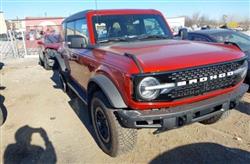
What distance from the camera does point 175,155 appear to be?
349 cm

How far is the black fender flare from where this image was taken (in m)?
2.91

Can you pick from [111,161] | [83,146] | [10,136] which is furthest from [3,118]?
[111,161]

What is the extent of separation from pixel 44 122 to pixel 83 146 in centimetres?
145

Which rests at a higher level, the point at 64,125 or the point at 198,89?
the point at 198,89

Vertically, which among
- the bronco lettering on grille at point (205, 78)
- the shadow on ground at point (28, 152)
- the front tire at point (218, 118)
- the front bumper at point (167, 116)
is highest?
the bronco lettering on grille at point (205, 78)

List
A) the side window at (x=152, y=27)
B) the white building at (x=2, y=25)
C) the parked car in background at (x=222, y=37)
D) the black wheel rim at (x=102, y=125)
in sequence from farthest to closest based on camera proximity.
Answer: the white building at (x=2, y=25), the parked car in background at (x=222, y=37), the side window at (x=152, y=27), the black wheel rim at (x=102, y=125)

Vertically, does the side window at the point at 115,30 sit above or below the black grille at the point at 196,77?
above

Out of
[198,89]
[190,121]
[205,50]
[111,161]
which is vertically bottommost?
[111,161]

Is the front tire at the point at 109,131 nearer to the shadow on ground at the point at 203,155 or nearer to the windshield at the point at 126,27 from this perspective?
the shadow on ground at the point at 203,155

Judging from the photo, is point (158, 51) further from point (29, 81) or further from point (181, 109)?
point (29, 81)

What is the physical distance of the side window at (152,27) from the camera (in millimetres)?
4496

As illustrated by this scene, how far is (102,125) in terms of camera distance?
3.61m

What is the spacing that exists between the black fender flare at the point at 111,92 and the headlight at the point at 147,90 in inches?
11.2

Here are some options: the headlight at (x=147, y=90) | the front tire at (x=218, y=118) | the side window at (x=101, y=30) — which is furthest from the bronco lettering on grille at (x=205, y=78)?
the side window at (x=101, y=30)
